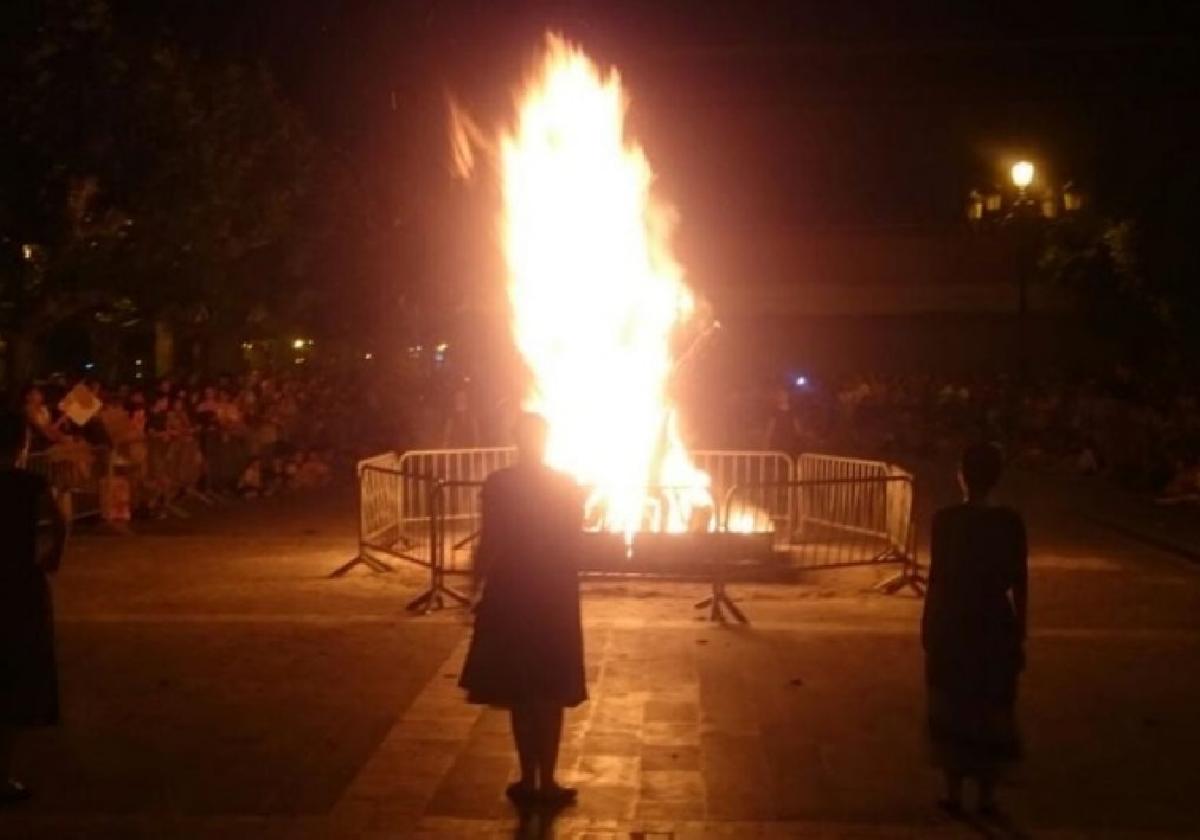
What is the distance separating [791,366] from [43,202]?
2843 centimetres

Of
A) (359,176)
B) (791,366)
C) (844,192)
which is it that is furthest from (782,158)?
(359,176)

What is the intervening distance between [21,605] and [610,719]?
3157mm

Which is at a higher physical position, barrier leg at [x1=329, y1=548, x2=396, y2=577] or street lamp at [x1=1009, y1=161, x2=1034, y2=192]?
street lamp at [x1=1009, y1=161, x2=1034, y2=192]

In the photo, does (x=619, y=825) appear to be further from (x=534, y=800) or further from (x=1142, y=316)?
(x=1142, y=316)

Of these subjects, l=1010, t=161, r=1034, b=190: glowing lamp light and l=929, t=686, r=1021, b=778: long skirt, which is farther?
l=1010, t=161, r=1034, b=190: glowing lamp light

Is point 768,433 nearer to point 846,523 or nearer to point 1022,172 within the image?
point 1022,172

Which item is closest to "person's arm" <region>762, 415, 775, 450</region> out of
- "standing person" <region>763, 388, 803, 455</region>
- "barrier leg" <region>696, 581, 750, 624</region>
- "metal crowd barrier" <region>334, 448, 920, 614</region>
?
"standing person" <region>763, 388, 803, 455</region>

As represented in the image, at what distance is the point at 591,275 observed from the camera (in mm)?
17016

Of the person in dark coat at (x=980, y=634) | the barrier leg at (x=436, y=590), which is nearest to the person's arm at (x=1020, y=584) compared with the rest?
the person in dark coat at (x=980, y=634)

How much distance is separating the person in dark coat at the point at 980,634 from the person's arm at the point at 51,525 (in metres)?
3.71

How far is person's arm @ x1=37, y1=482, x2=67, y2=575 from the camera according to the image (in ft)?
22.6

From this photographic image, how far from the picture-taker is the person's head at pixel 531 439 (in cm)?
693

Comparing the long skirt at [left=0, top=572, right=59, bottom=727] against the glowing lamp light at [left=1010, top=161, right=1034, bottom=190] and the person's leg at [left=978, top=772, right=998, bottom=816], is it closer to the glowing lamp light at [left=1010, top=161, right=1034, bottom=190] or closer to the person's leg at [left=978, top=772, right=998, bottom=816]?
the person's leg at [left=978, top=772, right=998, bottom=816]

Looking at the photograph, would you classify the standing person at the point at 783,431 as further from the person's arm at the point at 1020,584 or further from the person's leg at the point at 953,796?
the person's arm at the point at 1020,584
